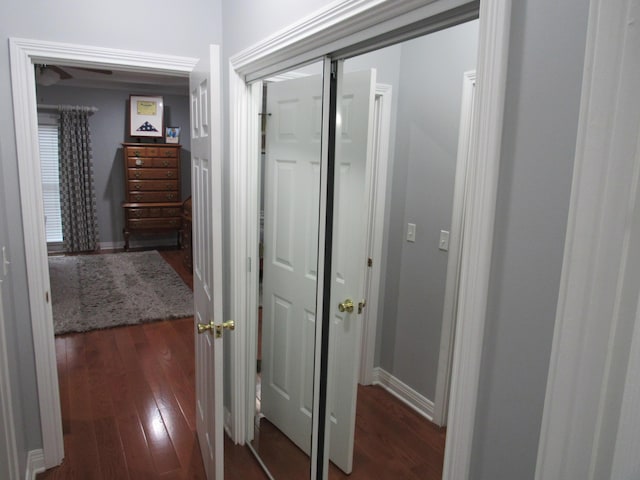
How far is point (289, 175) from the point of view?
2.05 meters

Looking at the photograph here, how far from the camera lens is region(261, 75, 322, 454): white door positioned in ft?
6.23

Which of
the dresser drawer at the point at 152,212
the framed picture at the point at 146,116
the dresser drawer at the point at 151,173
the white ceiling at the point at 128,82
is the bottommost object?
the dresser drawer at the point at 152,212

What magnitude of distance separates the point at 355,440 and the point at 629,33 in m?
1.79

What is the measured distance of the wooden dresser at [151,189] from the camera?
6.41m

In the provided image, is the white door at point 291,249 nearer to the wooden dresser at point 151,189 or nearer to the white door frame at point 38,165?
the white door frame at point 38,165

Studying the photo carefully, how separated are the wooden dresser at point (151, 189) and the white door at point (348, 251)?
5.36 metres

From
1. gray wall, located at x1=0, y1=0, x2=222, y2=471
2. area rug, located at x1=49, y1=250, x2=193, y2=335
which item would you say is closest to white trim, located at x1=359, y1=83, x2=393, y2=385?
gray wall, located at x1=0, y1=0, x2=222, y2=471

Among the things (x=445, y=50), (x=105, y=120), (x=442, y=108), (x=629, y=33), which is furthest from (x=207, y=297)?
(x=105, y=120)

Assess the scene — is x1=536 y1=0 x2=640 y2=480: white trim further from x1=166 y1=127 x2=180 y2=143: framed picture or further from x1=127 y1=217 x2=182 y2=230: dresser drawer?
x1=166 y1=127 x2=180 y2=143: framed picture

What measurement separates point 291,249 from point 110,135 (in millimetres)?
5737

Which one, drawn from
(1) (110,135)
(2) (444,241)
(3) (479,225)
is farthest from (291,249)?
(1) (110,135)

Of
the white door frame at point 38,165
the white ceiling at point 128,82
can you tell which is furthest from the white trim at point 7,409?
the white ceiling at point 128,82

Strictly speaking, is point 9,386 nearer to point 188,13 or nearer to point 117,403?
point 117,403

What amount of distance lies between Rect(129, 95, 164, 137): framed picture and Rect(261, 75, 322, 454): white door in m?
5.12
